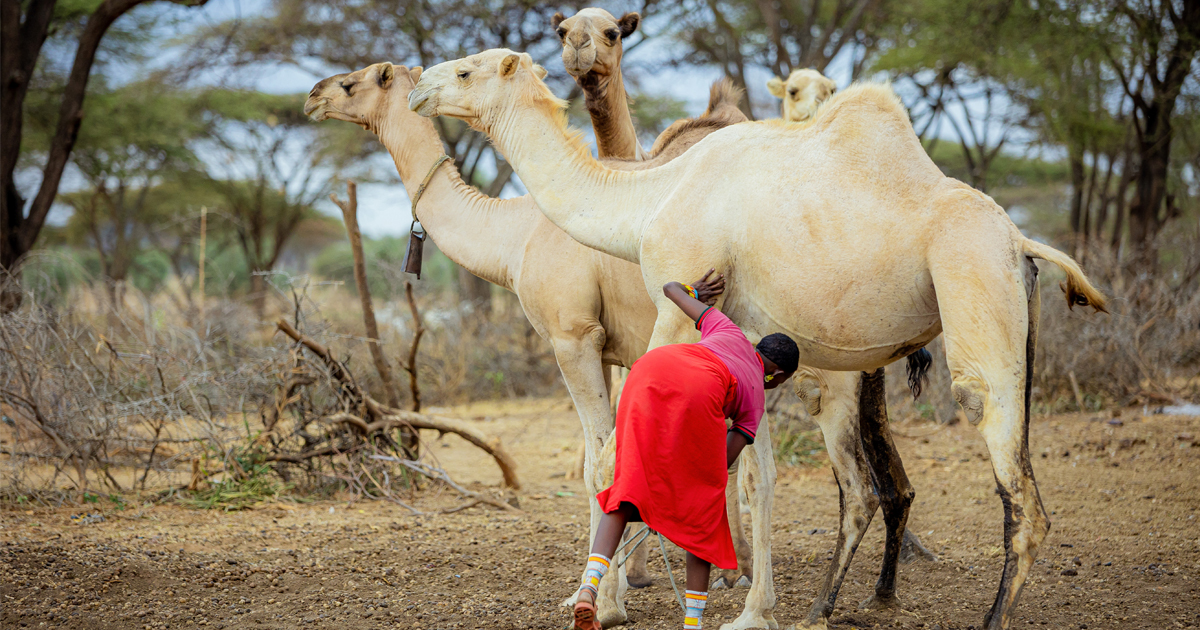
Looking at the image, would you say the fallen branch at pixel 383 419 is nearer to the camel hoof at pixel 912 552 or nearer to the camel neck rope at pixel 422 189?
the camel neck rope at pixel 422 189

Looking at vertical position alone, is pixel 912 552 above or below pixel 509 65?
below

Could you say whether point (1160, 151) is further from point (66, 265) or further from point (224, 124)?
point (224, 124)

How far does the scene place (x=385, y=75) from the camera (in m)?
5.54

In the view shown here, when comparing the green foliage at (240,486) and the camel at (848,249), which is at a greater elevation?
the camel at (848,249)

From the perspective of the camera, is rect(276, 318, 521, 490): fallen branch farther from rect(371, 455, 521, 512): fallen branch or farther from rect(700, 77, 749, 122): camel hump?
rect(700, 77, 749, 122): camel hump

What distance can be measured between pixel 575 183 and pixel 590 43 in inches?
49.4

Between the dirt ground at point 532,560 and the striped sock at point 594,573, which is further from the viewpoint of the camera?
the dirt ground at point 532,560

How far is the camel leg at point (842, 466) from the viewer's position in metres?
4.33

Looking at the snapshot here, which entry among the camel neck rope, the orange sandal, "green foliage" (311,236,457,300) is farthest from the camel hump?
"green foliage" (311,236,457,300)

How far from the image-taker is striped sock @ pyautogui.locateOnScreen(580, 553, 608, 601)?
11.1ft

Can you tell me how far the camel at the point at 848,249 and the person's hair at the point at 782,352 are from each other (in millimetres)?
123

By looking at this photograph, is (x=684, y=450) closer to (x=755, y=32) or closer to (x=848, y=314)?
(x=848, y=314)

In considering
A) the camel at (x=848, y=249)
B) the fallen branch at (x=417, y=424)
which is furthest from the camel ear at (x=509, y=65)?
the fallen branch at (x=417, y=424)

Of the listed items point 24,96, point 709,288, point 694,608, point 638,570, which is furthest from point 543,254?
point 24,96
